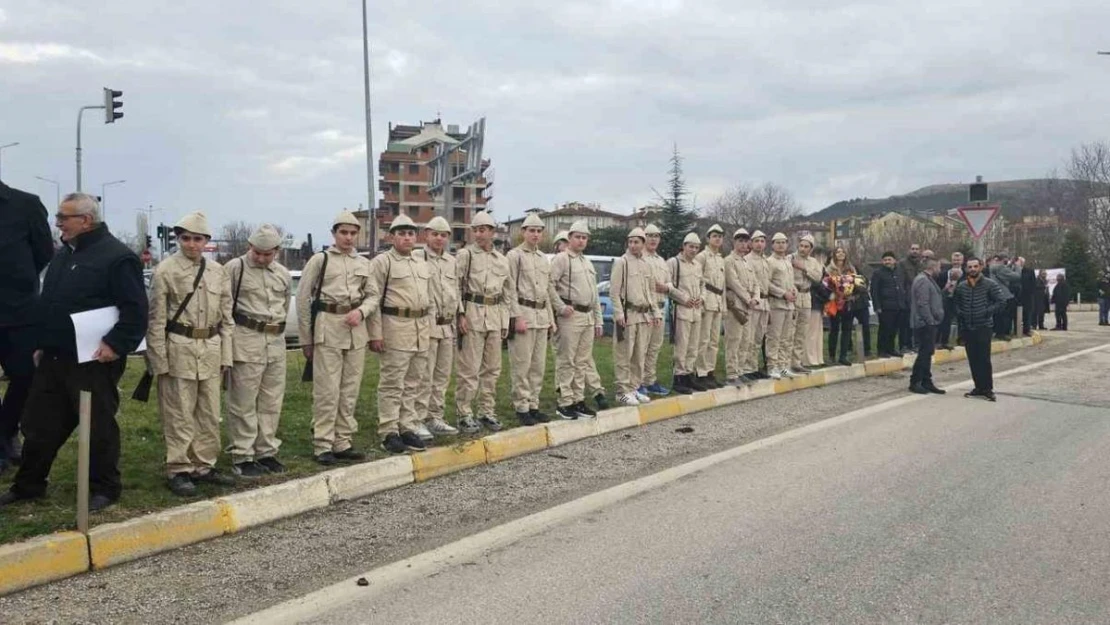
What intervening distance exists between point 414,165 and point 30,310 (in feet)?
272

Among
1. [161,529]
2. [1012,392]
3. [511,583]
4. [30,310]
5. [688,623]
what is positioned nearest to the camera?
[688,623]

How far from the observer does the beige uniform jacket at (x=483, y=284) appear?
841cm

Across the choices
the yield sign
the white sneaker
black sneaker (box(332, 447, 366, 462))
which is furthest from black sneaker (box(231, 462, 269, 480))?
the yield sign

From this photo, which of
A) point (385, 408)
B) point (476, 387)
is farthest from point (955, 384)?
point (385, 408)

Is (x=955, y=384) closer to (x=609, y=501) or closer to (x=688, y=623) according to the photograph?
(x=609, y=501)

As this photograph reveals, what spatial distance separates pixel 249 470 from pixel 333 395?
0.87 metres

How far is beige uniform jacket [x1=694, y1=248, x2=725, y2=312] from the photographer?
36.8 feet

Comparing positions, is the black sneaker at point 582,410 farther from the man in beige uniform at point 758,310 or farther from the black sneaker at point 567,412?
the man in beige uniform at point 758,310

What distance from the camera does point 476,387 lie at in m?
8.44

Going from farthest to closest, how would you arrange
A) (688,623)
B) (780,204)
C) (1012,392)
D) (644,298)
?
(780,204)
(1012,392)
(644,298)
(688,623)

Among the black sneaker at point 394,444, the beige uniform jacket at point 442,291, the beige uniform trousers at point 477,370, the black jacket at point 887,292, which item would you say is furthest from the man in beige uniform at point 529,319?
the black jacket at point 887,292

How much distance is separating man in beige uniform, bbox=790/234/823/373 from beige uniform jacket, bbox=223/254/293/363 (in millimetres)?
8714

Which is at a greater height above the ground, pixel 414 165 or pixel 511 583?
pixel 414 165

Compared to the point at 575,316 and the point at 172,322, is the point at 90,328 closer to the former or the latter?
the point at 172,322
